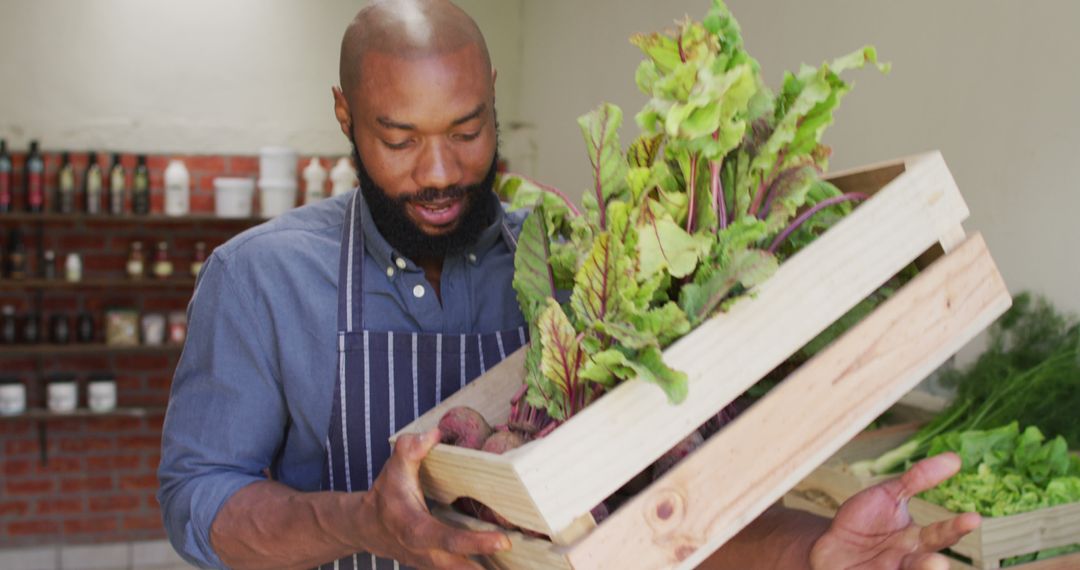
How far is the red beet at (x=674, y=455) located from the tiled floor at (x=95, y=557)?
442cm

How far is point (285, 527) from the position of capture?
1.32 meters

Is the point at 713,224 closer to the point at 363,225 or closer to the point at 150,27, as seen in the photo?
the point at 363,225

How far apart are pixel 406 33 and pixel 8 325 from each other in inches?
156

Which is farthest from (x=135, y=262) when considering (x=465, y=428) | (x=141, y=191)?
(x=465, y=428)

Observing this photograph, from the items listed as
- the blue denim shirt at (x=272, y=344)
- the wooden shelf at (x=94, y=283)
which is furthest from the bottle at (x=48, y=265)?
the blue denim shirt at (x=272, y=344)

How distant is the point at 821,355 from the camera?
44.9 inches

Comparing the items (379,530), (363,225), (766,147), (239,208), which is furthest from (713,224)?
(239,208)

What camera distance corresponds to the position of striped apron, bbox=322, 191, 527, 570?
158 centimetres

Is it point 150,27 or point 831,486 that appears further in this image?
point 150,27

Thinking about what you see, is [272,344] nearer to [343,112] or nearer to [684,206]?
[343,112]

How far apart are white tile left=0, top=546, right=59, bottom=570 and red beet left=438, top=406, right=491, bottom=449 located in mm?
4402

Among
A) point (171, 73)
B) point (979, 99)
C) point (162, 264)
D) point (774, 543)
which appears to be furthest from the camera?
point (171, 73)

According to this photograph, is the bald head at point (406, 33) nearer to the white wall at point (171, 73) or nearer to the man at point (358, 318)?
the man at point (358, 318)

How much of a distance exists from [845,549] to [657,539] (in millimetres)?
253
